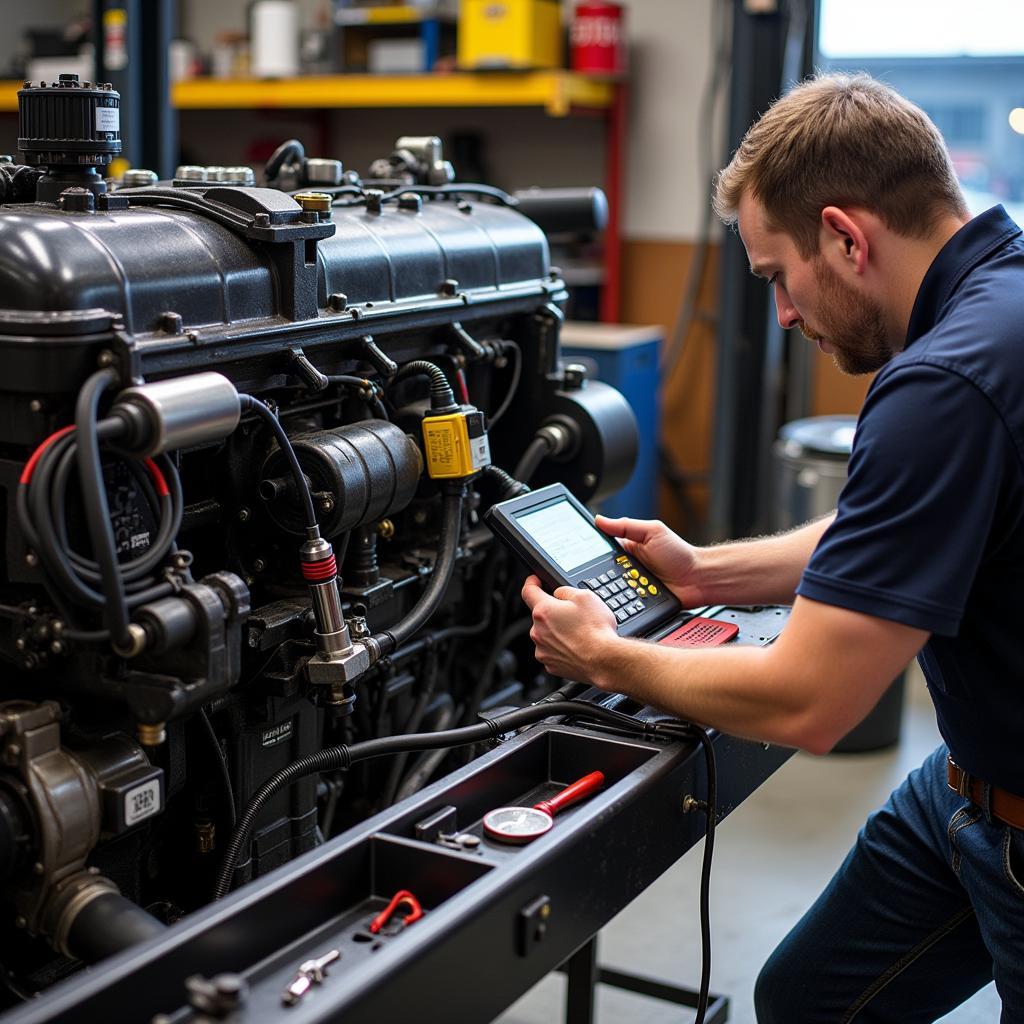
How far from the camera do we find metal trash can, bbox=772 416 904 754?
338 centimetres

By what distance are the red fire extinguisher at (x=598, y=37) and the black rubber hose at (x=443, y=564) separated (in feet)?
10.2

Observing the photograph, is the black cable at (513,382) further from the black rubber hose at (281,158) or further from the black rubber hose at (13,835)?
the black rubber hose at (13,835)

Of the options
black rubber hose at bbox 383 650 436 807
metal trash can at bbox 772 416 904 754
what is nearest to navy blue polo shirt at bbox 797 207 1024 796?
black rubber hose at bbox 383 650 436 807

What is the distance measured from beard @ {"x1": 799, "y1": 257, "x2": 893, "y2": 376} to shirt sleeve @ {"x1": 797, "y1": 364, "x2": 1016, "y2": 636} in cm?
22

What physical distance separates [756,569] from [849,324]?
1.31ft

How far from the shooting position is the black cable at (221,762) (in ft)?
4.79

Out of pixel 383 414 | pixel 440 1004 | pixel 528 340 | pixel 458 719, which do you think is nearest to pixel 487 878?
pixel 440 1004

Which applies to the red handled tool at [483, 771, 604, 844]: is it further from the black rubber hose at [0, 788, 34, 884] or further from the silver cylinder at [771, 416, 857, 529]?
the silver cylinder at [771, 416, 857, 529]

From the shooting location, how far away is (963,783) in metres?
1.50

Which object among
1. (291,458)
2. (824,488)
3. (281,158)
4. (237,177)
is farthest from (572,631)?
(824,488)

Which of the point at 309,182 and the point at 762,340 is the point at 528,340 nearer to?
the point at 309,182

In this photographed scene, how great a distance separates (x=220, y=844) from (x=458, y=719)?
548mm

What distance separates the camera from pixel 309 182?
1915 mm

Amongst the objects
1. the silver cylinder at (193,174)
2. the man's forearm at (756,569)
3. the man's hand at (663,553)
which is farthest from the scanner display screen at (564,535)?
the silver cylinder at (193,174)
